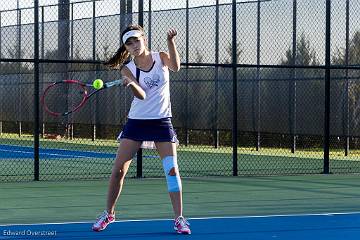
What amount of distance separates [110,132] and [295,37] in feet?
21.1

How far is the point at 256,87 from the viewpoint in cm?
1983

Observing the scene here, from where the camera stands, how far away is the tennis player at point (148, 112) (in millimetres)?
7039

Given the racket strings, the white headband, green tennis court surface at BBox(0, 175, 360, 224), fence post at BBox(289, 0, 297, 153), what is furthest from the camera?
the racket strings

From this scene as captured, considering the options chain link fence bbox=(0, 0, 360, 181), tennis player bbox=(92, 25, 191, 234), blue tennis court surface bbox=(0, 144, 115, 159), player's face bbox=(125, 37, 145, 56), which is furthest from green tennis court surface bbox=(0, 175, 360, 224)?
blue tennis court surface bbox=(0, 144, 115, 159)

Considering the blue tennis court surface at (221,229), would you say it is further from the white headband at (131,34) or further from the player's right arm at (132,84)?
the white headband at (131,34)

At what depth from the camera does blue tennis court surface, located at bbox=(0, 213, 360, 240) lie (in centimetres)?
696

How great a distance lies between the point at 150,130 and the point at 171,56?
62cm

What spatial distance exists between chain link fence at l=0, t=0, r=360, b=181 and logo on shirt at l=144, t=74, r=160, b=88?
773 cm

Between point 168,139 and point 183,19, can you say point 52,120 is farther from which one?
point 168,139

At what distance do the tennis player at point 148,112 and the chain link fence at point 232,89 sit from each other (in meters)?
7.54

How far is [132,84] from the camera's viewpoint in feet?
22.2

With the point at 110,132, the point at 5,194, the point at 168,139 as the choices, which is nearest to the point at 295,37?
the point at 110,132

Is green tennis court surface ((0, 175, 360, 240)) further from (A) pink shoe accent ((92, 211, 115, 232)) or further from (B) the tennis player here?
(B) the tennis player

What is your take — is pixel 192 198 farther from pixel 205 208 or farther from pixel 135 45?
pixel 135 45
